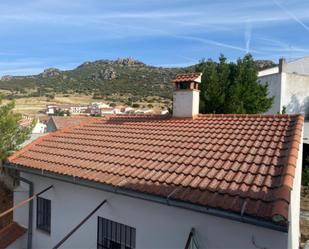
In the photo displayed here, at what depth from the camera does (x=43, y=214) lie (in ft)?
31.5

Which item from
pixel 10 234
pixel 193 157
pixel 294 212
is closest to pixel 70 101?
pixel 10 234

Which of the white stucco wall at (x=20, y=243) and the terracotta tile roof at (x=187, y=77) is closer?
the white stucco wall at (x=20, y=243)

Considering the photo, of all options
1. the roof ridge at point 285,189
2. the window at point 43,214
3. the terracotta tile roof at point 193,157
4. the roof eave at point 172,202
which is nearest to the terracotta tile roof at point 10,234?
the window at point 43,214

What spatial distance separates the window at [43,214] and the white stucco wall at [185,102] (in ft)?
14.9

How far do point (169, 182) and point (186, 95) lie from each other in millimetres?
4418

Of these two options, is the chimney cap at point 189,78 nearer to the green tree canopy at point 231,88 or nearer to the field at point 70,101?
the green tree canopy at point 231,88

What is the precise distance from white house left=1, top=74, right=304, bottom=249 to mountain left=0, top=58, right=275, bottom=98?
8463 centimetres

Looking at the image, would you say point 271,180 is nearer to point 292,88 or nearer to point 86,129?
point 86,129

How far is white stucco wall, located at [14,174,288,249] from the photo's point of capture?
5.60 meters

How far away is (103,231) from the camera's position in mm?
7820

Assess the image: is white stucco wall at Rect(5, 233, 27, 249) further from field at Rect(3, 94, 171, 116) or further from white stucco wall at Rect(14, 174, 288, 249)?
field at Rect(3, 94, 171, 116)

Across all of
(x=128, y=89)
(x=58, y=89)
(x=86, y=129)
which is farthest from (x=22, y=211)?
(x=58, y=89)

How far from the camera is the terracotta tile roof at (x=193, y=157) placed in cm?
571

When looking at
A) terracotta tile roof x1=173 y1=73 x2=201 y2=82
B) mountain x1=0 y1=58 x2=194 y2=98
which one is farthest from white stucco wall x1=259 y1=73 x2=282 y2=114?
mountain x1=0 y1=58 x2=194 y2=98
